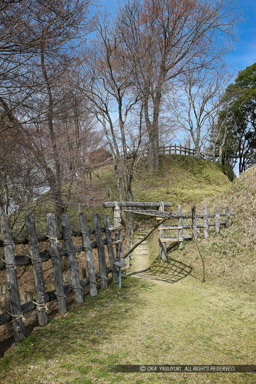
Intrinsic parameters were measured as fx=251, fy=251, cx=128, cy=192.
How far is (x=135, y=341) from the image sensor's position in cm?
449

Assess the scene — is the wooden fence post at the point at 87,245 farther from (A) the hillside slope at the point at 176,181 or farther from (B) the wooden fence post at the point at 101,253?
(A) the hillside slope at the point at 176,181

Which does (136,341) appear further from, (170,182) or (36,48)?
(170,182)

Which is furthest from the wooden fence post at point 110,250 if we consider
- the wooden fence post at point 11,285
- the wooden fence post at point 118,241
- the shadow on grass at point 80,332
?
the wooden fence post at point 11,285

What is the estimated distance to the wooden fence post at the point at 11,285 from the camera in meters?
4.46

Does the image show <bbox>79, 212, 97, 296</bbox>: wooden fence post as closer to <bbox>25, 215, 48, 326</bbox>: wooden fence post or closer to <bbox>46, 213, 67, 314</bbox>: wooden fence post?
<bbox>46, 213, 67, 314</bbox>: wooden fence post

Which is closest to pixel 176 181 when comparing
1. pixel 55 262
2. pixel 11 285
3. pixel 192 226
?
pixel 192 226

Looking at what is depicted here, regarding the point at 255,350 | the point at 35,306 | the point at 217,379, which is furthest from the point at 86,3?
the point at 255,350

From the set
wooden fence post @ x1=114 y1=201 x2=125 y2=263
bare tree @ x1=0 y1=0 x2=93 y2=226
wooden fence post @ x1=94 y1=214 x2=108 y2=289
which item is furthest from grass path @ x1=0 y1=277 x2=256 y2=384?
bare tree @ x1=0 y1=0 x2=93 y2=226

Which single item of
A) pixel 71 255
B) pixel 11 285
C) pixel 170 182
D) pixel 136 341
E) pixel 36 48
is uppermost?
pixel 36 48

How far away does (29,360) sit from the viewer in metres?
3.93

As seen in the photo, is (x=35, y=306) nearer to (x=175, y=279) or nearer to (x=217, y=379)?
(x=217, y=379)

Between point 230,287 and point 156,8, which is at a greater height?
point 156,8

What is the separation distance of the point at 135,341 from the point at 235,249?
7.24m

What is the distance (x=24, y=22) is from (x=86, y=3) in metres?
1.15
